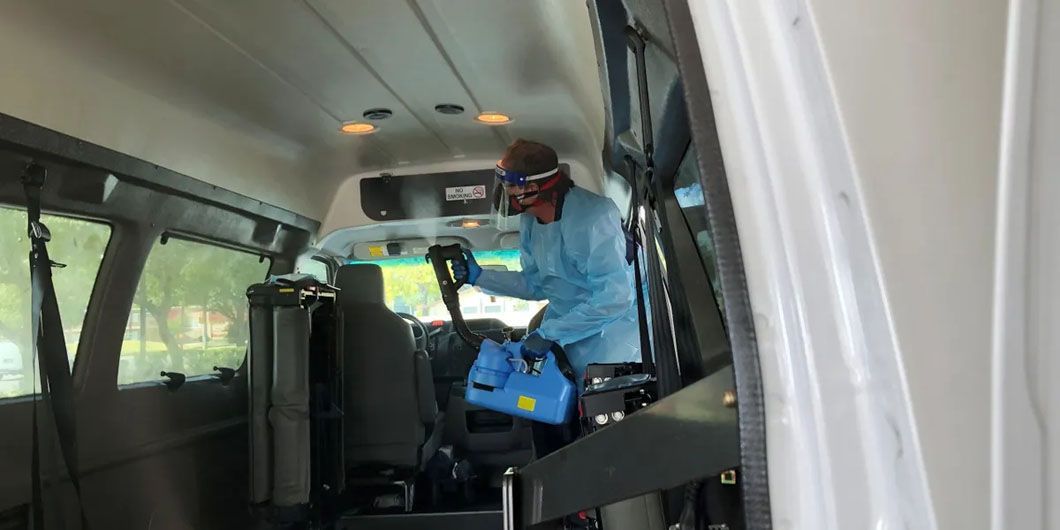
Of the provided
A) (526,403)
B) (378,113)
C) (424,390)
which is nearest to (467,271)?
(378,113)

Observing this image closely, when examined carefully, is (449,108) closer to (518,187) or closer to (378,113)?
(378,113)

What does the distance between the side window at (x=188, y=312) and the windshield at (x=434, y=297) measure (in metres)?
1.27

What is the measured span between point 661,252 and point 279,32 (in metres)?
1.88

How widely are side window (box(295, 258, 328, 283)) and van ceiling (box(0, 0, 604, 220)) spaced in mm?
908

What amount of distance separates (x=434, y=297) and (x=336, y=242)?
2.72 feet

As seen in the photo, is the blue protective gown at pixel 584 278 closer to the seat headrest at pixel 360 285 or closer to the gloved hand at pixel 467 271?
the gloved hand at pixel 467 271

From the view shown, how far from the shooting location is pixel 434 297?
5980 mm

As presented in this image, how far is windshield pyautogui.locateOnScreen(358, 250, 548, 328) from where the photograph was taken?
19.2ft

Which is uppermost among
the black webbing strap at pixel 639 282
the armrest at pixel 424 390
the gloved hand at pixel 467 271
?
the gloved hand at pixel 467 271

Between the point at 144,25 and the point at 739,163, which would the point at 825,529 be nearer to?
the point at 739,163

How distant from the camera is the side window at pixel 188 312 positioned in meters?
3.77

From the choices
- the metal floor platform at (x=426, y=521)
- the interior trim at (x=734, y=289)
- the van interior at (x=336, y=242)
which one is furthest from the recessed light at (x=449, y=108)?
the interior trim at (x=734, y=289)

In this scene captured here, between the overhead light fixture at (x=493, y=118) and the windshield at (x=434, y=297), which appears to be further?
the windshield at (x=434, y=297)

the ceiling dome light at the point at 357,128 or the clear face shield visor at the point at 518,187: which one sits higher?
the ceiling dome light at the point at 357,128
